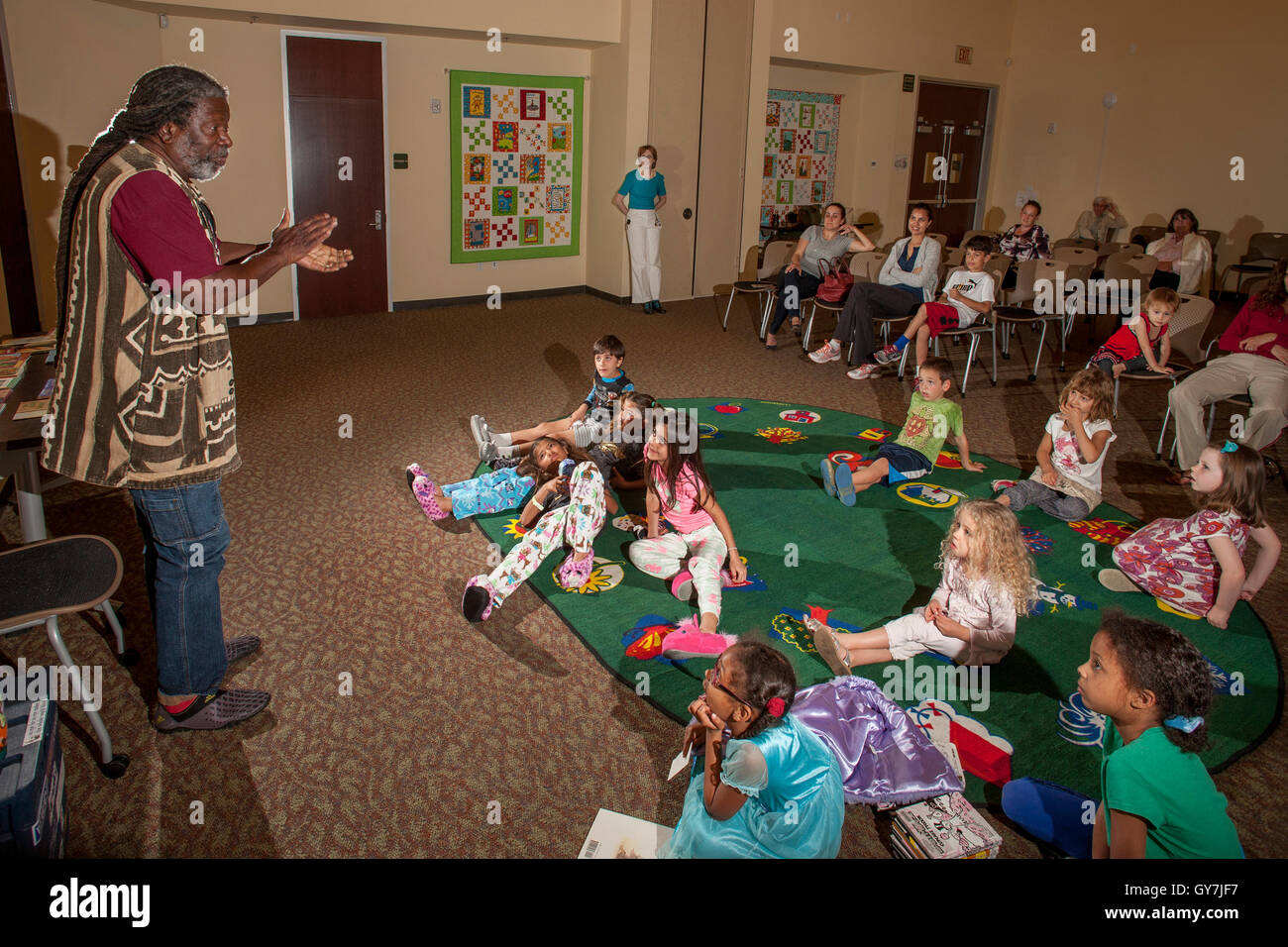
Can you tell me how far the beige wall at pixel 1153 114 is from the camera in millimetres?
10188

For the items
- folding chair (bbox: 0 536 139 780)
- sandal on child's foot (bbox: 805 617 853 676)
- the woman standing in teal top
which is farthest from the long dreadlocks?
the woman standing in teal top

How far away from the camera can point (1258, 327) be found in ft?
17.8

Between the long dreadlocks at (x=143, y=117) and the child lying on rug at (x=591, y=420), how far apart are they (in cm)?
265

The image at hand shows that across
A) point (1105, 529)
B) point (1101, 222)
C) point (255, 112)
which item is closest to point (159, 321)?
point (1105, 529)

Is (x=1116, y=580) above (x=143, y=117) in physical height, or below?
below

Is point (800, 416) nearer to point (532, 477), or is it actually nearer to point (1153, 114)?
point (532, 477)

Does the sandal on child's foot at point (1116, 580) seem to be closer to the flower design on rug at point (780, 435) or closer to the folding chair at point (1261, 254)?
the flower design on rug at point (780, 435)

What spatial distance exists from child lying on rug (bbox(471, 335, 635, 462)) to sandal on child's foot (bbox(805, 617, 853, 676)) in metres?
1.97

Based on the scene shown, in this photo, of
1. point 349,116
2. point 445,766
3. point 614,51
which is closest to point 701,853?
point 445,766

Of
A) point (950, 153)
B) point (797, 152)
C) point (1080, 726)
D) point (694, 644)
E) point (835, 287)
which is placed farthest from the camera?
point (950, 153)

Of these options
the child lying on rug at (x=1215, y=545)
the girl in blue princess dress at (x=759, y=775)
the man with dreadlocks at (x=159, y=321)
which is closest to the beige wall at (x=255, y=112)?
the man with dreadlocks at (x=159, y=321)

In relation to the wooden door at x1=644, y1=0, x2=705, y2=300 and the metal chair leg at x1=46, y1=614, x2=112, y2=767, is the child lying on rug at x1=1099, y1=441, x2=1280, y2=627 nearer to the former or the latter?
the metal chair leg at x1=46, y1=614, x2=112, y2=767

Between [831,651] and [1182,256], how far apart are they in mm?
7935

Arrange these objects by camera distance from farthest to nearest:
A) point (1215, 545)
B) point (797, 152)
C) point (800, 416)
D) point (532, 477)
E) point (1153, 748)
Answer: point (797, 152) → point (800, 416) → point (532, 477) → point (1215, 545) → point (1153, 748)
